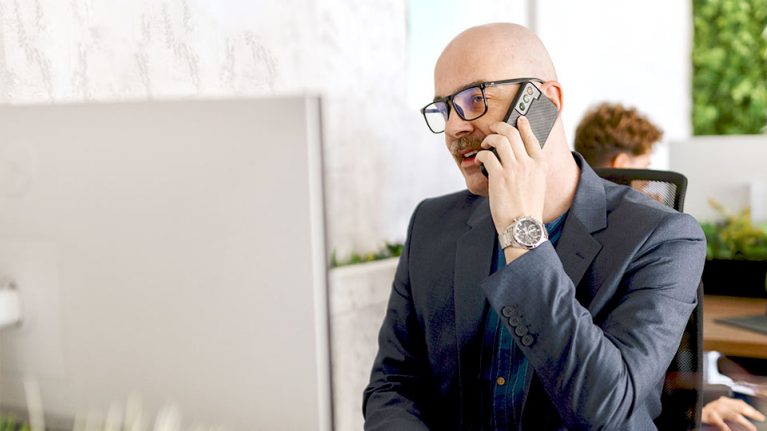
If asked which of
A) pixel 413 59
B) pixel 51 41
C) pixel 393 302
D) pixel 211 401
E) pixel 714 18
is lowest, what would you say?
pixel 393 302

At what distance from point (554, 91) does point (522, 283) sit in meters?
0.42

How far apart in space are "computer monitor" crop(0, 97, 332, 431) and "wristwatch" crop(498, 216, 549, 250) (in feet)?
2.13

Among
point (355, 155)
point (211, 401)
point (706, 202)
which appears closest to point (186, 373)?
point (211, 401)

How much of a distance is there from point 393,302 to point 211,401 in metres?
0.91

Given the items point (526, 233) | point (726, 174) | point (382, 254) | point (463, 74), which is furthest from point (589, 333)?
point (726, 174)

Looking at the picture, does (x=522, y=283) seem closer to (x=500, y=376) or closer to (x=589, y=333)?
(x=589, y=333)

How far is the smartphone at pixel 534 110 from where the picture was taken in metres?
1.29

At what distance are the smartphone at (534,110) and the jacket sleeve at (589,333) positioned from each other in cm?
23

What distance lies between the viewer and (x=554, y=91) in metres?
1.40

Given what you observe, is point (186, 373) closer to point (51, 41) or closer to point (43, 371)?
point (43, 371)

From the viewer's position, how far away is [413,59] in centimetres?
270

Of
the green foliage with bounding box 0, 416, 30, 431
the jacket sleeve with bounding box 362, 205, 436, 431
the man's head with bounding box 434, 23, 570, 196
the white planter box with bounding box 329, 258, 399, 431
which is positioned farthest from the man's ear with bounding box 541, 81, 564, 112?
the green foliage with bounding box 0, 416, 30, 431

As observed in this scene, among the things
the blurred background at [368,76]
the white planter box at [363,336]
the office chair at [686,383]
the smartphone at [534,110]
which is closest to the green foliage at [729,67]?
the blurred background at [368,76]

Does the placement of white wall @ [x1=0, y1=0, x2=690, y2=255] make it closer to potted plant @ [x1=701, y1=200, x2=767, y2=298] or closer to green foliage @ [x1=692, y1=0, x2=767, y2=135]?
green foliage @ [x1=692, y1=0, x2=767, y2=135]
